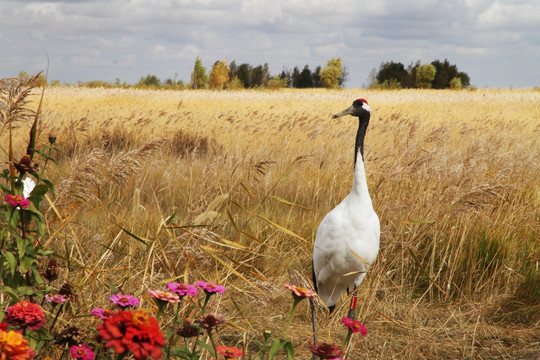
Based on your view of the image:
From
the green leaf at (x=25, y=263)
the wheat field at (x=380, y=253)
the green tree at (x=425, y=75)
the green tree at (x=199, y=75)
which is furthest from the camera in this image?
the green tree at (x=425, y=75)

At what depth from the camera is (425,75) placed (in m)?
59.3

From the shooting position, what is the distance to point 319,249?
3447 mm

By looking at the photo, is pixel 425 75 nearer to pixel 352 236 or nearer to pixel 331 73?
pixel 331 73

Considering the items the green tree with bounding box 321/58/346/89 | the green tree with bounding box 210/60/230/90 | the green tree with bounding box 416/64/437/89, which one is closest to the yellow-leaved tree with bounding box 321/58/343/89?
the green tree with bounding box 321/58/346/89

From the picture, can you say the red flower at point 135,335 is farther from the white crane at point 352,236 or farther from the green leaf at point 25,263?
the white crane at point 352,236

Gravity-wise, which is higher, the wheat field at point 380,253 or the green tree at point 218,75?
the green tree at point 218,75

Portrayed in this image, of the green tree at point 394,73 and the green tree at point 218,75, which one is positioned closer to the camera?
the green tree at point 218,75

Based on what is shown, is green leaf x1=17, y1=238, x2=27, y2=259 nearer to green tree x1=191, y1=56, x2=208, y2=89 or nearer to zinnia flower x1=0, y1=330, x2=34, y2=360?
zinnia flower x1=0, y1=330, x2=34, y2=360

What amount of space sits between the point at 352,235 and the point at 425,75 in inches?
2358

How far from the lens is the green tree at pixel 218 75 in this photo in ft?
174

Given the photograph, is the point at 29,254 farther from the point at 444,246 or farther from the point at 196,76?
the point at 196,76

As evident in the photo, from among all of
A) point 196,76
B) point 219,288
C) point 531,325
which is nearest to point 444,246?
point 531,325

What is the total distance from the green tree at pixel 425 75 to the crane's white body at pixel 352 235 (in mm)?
59561

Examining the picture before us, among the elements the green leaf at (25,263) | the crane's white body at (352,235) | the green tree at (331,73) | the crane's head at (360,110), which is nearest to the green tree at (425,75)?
A: the green tree at (331,73)
